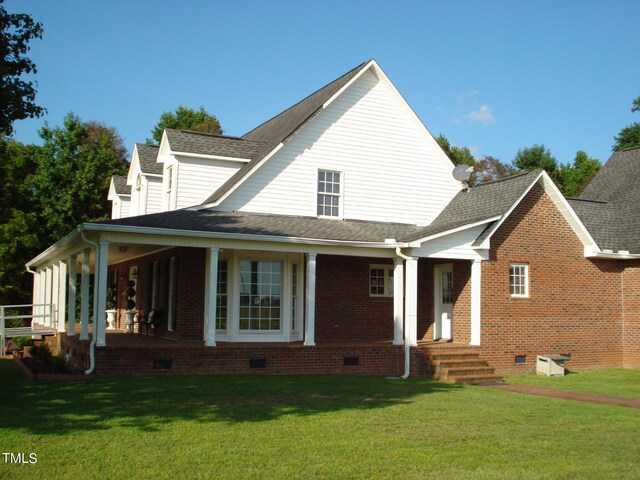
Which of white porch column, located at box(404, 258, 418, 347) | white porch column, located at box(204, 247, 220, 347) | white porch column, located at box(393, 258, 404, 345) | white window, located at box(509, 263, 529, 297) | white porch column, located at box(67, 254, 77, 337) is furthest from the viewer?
white window, located at box(509, 263, 529, 297)

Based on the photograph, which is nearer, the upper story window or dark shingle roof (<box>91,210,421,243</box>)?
dark shingle roof (<box>91,210,421,243</box>)

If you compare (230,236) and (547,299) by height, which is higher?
(230,236)

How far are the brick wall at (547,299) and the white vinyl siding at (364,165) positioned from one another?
3.18m

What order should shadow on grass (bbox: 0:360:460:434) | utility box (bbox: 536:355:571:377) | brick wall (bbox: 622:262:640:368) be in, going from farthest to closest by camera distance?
brick wall (bbox: 622:262:640:368)
utility box (bbox: 536:355:571:377)
shadow on grass (bbox: 0:360:460:434)

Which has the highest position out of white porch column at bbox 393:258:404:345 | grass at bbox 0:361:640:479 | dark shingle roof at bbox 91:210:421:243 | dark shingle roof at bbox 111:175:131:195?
dark shingle roof at bbox 111:175:131:195

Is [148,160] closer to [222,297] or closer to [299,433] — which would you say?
[222,297]

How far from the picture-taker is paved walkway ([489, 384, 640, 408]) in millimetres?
13478

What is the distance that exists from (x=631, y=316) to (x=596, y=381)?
426 cm

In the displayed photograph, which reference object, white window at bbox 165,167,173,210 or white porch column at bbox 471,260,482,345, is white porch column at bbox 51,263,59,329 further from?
white porch column at bbox 471,260,482,345

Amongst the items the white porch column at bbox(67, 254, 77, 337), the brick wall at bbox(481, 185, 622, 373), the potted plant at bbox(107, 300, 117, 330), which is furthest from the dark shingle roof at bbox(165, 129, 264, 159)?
the potted plant at bbox(107, 300, 117, 330)

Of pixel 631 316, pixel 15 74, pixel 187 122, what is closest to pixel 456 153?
pixel 187 122

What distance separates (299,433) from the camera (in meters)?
9.39

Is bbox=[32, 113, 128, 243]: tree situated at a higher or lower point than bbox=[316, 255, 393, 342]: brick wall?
higher

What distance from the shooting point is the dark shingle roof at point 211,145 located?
1994cm
